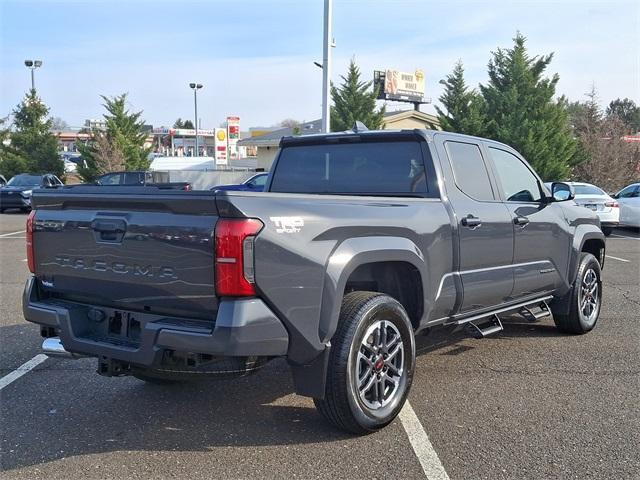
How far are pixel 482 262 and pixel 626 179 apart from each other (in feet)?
86.8

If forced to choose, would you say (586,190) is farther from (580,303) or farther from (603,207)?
(580,303)

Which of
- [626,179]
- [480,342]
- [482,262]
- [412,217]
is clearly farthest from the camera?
[626,179]

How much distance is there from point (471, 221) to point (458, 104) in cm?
2527

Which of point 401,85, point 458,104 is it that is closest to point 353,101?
point 458,104

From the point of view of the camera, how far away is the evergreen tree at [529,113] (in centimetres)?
2606

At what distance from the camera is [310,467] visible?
3381 mm

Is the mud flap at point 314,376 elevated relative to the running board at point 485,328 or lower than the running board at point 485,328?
elevated

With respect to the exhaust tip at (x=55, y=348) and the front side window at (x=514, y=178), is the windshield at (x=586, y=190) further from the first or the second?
the exhaust tip at (x=55, y=348)

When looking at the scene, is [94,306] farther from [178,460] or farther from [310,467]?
[310,467]

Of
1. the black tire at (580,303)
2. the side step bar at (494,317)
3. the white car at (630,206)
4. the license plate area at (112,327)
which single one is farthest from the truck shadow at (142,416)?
the white car at (630,206)

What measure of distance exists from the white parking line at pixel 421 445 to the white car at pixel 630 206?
14.7 m

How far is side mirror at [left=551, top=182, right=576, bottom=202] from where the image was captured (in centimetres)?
578

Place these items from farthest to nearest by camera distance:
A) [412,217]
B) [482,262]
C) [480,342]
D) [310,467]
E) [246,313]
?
[480,342] < [482,262] < [412,217] < [310,467] < [246,313]

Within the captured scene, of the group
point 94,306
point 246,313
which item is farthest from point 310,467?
point 94,306
